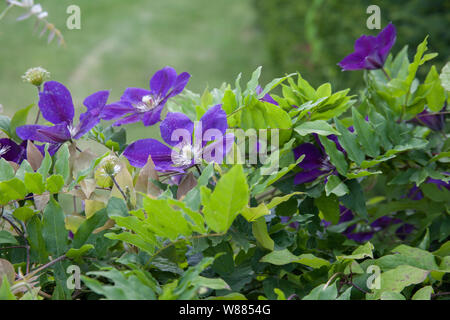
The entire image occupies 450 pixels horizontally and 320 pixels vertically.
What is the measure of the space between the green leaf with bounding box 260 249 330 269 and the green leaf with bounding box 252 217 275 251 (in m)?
0.01

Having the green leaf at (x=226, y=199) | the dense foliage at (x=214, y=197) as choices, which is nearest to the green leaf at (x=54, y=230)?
the dense foliage at (x=214, y=197)

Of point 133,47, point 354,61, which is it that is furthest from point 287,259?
point 133,47

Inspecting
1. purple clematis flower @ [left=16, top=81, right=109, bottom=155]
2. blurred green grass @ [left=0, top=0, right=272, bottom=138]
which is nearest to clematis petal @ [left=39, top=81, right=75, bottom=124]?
purple clematis flower @ [left=16, top=81, right=109, bottom=155]

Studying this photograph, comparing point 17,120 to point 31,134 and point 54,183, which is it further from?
point 54,183

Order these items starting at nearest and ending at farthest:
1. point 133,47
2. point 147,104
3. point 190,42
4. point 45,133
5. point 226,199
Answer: point 226,199 < point 45,133 < point 147,104 < point 133,47 < point 190,42

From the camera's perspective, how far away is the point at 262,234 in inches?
26.0

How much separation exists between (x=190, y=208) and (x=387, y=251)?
1.43 feet

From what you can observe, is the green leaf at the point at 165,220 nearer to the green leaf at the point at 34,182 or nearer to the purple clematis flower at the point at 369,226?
the green leaf at the point at 34,182

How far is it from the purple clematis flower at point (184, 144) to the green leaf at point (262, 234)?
10cm

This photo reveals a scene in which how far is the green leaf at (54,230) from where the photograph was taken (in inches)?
26.2

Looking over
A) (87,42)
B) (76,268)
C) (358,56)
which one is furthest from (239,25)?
(76,268)

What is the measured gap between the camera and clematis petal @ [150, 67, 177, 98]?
819 mm

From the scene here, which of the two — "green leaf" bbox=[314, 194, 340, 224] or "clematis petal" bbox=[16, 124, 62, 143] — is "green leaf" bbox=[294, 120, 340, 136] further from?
"clematis petal" bbox=[16, 124, 62, 143]

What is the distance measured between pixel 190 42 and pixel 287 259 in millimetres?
6111
